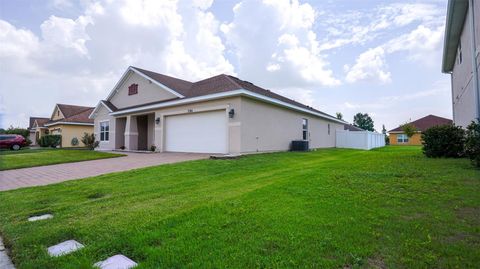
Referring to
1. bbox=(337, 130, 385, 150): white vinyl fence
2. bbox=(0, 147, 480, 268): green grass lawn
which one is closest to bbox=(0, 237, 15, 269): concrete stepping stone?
bbox=(0, 147, 480, 268): green grass lawn

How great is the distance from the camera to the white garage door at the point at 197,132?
13586 millimetres

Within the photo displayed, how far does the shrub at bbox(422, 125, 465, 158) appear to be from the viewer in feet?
30.9

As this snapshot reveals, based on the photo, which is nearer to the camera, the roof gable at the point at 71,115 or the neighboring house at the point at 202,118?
the neighboring house at the point at 202,118

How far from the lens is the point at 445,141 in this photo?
9.56 metres

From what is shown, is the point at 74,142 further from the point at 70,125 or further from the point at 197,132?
the point at 197,132

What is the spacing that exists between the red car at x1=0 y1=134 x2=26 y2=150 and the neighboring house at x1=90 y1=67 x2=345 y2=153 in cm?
768

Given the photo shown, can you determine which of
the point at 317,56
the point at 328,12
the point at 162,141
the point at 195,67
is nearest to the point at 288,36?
the point at 317,56

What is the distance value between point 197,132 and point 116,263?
12.3m

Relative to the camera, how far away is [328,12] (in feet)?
39.3

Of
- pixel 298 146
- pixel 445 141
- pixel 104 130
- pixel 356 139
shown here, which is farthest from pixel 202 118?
pixel 356 139

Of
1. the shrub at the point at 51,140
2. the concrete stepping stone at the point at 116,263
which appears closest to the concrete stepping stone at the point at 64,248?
the concrete stepping stone at the point at 116,263

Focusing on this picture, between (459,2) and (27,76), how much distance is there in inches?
837

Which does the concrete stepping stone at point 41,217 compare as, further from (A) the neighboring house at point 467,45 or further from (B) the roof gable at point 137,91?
(A) the neighboring house at point 467,45

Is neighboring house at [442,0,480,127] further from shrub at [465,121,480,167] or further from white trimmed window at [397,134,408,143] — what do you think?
Answer: white trimmed window at [397,134,408,143]
